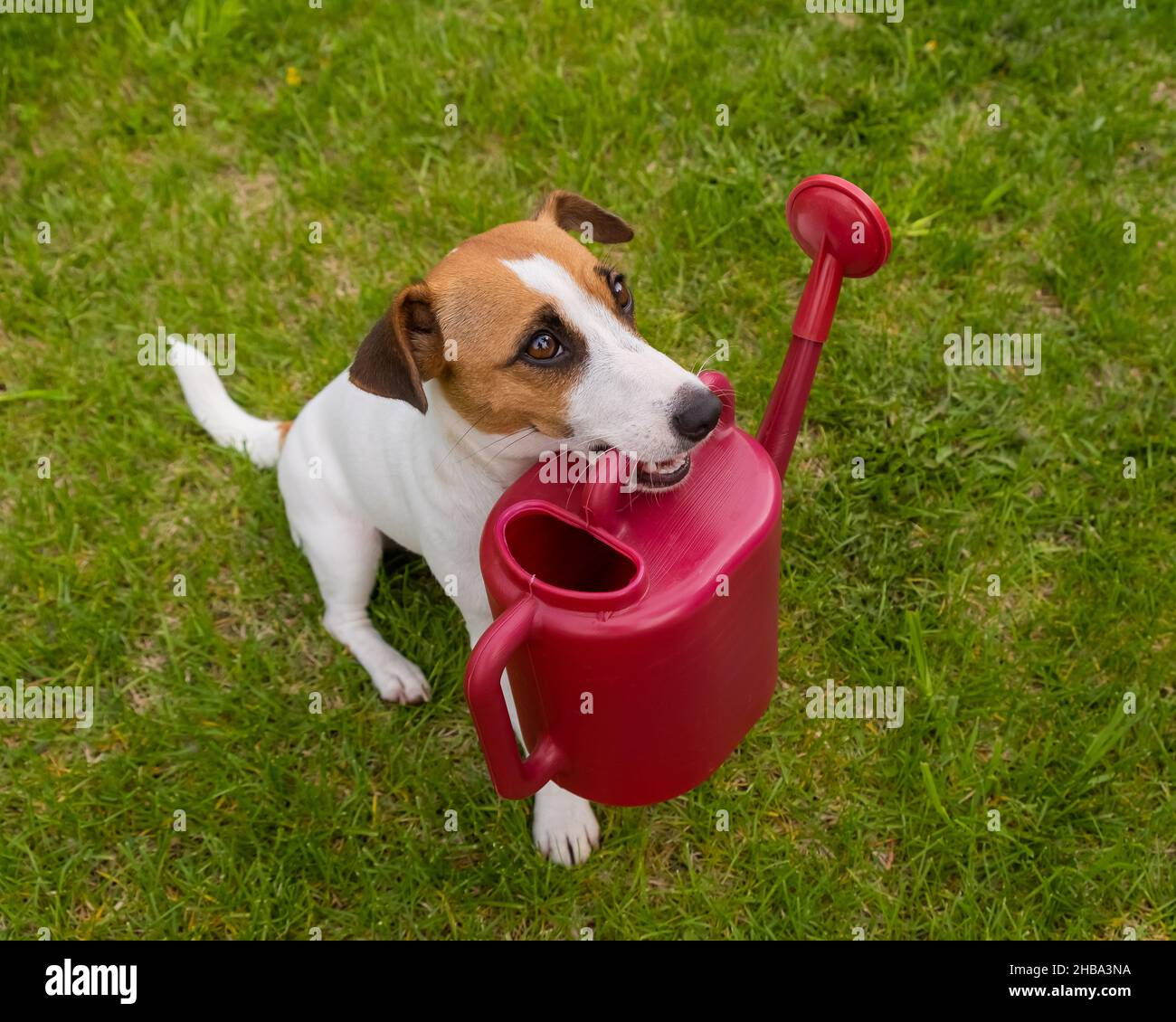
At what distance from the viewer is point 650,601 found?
2.18 metres

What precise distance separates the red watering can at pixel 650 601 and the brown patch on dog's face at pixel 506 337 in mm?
209

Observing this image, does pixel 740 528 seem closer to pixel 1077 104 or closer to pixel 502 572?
pixel 502 572

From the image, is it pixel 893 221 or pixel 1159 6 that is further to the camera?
pixel 1159 6

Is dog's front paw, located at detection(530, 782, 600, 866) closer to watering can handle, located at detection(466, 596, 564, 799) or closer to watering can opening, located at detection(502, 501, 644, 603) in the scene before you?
watering can handle, located at detection(466, 596, 564, 799)

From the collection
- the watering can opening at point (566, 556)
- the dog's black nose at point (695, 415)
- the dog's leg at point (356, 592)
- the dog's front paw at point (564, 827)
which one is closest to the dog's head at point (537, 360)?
the dog's black nose at point (695, 415)

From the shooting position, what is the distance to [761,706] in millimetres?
2818

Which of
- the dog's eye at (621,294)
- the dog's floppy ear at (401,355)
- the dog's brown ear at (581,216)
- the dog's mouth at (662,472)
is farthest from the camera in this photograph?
the dog's brown ear at (581,216)

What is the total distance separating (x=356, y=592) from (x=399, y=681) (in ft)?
1.14

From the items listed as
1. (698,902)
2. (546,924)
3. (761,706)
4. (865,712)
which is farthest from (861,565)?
(546,924)

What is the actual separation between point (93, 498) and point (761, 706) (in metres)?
2.82

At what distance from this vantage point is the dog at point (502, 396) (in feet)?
8.30

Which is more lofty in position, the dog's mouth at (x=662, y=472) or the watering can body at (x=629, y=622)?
the dog's mouth at (x=662, y=472)

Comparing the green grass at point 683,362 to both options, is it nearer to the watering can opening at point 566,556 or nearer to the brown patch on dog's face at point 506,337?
the watering can opening at point 566,556

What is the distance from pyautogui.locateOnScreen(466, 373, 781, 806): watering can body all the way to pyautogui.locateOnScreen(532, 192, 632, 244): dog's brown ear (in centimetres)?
80
